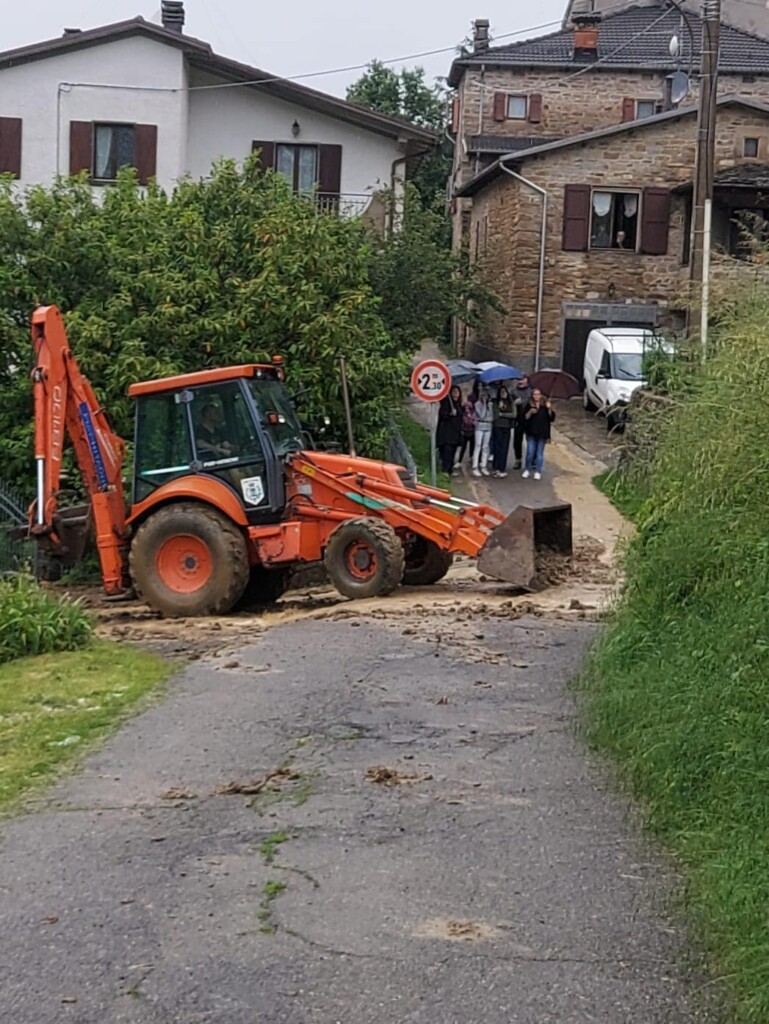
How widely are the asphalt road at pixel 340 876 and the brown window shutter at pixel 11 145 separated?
28.1m

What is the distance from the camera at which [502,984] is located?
5.83 meters

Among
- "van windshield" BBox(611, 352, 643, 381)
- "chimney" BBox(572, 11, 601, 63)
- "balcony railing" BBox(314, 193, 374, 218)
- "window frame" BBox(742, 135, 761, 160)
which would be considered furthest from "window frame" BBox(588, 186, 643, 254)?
"chimney" BBox(572, 11, 601, 63)

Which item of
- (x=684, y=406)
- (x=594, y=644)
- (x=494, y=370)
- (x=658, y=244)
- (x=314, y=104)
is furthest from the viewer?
(x=658, y=244)

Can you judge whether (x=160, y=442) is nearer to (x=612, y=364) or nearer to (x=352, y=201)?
(x=612, y=364)

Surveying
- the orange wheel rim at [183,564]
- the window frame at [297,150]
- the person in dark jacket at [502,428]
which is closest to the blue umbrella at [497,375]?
the person in dark jacket at [502,428]

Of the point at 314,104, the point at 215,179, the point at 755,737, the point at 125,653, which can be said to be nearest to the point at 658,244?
the point at 314,104

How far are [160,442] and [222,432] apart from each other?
77 cm

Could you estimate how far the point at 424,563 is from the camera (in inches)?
715

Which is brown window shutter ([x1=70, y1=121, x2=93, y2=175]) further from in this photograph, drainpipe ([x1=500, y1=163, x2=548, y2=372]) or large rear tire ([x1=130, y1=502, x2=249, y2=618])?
large rear tire ([x1=130, y1=502, x2=249, y2=618])

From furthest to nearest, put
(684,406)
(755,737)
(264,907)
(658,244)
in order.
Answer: (658,244), (684,406), (755,737), (264,907)

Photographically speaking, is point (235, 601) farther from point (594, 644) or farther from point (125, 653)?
point (594, 644)

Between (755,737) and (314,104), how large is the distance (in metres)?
31.8

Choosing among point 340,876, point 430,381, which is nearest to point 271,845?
point 340,876

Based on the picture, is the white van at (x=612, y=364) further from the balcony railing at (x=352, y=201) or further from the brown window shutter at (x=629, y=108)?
the brown window shutter at (x=629, y=108)
